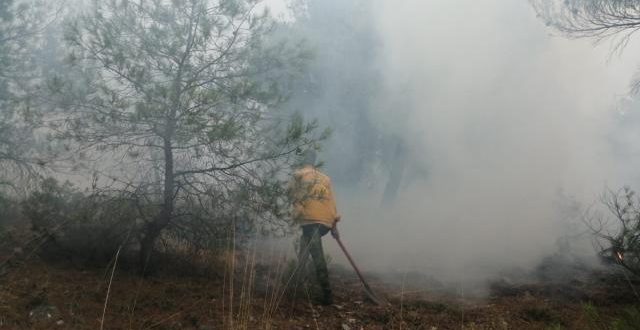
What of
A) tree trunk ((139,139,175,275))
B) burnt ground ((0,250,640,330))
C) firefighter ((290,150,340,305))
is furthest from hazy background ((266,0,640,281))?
tree trunk ((139,139,175,275))

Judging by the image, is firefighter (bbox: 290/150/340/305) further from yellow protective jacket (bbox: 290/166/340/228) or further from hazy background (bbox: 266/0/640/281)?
hazy background (bbox: 266/0/640/281)

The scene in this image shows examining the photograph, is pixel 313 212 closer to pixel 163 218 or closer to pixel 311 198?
pixel 311 198

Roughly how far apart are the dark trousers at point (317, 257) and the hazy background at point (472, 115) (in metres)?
3.60

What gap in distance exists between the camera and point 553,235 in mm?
9828

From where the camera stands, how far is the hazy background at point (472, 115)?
10.6 meters

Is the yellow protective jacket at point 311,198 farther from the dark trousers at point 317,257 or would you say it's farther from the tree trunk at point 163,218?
the tree trunk at point 163,218

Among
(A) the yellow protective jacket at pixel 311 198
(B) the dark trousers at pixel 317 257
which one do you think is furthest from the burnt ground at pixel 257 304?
(A) the yellow protective jacket at pixel 311 198

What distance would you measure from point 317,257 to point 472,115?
7720 mm

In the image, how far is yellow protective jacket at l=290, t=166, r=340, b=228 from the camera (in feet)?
16.0

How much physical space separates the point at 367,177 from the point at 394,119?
11.6 feet

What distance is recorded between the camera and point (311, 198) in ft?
16.1

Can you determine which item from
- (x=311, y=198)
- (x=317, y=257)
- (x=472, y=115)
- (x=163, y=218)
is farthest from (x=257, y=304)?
(x=472, y=115)

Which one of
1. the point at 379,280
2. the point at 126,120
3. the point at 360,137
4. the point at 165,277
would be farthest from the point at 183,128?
the point at 360,137

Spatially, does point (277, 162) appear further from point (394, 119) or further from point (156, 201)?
point (394, 119)
